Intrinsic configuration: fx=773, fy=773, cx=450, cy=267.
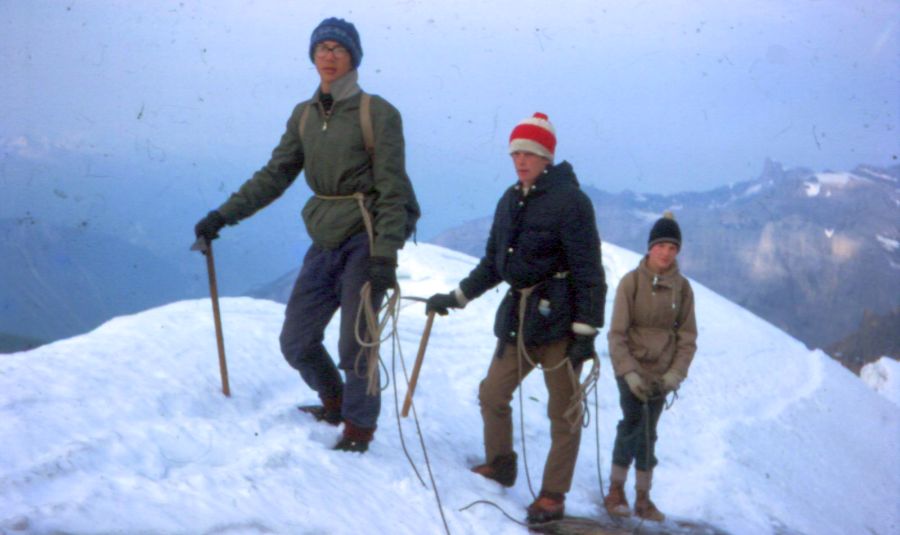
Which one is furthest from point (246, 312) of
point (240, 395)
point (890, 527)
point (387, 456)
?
point (890, 527)

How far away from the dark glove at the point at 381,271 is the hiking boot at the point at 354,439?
0.80 metres

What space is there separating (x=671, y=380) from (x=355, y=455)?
2017 millimetres

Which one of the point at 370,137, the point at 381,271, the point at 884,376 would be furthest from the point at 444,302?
the point at 884,376

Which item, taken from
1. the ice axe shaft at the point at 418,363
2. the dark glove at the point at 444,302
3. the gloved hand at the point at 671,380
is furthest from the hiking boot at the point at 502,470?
the gloved hand at the point at 671,380

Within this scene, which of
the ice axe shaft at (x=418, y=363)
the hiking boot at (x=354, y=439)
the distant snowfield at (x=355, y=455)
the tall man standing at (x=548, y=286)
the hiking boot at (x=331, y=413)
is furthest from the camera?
the ice axe shaft at (x=418, y=363)

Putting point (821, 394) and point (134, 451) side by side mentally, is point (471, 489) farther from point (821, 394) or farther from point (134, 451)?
point (821, 394)

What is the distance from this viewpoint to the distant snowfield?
327cm

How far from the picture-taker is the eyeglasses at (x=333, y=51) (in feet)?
13.4

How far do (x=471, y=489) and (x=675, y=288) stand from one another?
184 centimetres

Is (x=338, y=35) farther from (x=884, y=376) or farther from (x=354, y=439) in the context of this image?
(x=884, y=376)

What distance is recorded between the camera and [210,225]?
444 centimetres

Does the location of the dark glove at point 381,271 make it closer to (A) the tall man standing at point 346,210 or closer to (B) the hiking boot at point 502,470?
(A) the tall man standing at point 346,210

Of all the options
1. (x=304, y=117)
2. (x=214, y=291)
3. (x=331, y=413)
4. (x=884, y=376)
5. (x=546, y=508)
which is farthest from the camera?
(x=884, y=376)

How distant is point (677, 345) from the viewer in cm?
493
